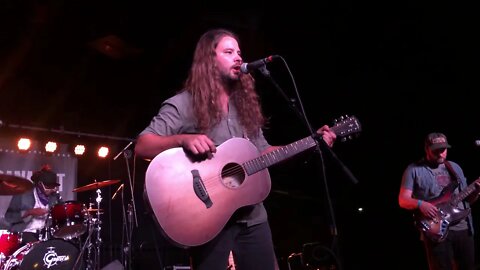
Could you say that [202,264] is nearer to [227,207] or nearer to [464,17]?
[227,207]

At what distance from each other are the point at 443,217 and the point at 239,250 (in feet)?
13.2

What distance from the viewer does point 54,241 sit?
24.7ft

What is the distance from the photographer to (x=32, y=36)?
777cm

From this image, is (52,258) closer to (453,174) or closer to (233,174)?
(233,174)

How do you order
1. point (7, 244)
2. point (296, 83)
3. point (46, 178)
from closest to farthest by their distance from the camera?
point (7, 244)
point (46, 178)
point (296, 83)

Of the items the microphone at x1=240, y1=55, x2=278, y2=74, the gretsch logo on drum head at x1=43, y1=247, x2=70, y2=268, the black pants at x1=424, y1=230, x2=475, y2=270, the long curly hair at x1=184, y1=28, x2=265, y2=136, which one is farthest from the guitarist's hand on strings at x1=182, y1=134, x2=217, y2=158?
the gretsch logo on drum head at x1=43, y1=247, x2=70, y2=268

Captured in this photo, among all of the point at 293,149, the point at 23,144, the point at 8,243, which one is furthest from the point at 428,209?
the point at 23,144

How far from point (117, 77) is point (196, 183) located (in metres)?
7.25

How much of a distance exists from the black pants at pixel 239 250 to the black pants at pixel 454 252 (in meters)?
3.79

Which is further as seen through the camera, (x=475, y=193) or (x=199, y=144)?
(x=475, y=193)

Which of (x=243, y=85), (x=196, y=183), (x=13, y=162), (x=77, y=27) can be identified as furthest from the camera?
(x=13, y=162)

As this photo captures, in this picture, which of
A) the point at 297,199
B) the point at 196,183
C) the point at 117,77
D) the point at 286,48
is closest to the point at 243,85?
the point at 196,183

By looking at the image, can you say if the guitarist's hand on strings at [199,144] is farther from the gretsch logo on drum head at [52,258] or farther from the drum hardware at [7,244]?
the gretsch logo on drum head at [52,258]

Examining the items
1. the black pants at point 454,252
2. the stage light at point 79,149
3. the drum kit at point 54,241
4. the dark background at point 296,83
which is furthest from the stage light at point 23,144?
the black pants at point 454,252
